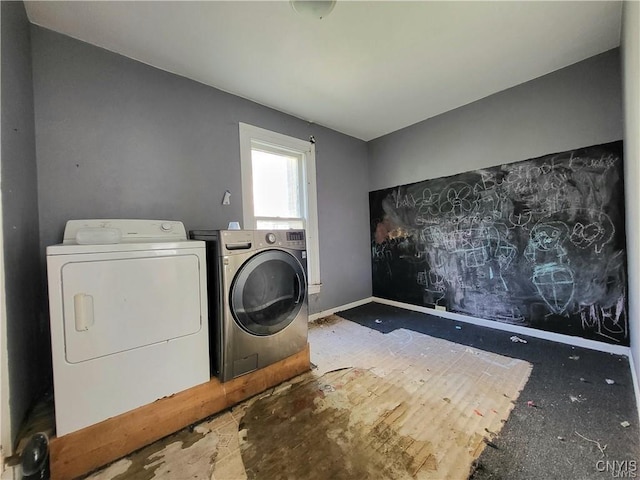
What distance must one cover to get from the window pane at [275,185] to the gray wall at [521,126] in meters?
1.37

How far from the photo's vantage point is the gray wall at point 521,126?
6.07 feet

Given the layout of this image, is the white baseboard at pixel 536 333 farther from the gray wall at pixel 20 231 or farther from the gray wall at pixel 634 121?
the gray wall at pixel 20 231

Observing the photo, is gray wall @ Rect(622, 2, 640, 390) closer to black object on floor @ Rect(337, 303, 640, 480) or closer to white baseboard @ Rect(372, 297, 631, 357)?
black object on floor @ Rect(337, 303, 640, 480)

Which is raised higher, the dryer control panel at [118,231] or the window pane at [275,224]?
the window pane at [275,224]

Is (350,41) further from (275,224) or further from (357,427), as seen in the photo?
(357,427)

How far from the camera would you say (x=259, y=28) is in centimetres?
154

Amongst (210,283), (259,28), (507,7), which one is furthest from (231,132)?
(507,7)

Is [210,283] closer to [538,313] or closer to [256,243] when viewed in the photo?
[256,243]

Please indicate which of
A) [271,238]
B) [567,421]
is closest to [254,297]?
[271,238]

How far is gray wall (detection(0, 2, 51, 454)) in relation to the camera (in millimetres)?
1087

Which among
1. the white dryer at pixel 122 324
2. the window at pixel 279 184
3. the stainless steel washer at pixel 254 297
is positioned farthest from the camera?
the window at pixel 279 184

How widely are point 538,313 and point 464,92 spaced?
7.04ft

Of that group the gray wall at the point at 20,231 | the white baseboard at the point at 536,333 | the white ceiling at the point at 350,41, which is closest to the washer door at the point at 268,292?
the gray wall at the point at 20,231

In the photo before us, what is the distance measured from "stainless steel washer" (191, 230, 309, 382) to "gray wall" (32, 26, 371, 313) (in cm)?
56
